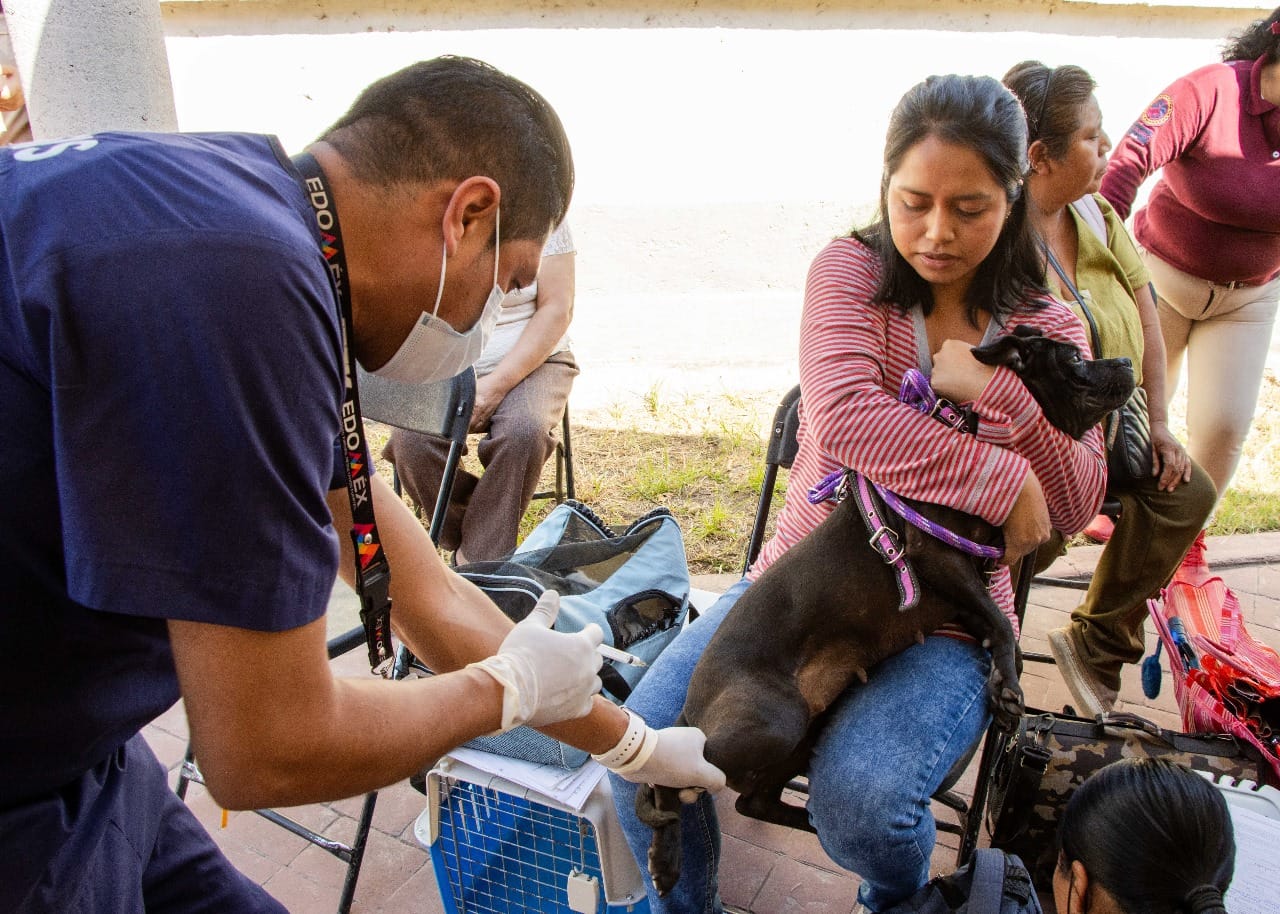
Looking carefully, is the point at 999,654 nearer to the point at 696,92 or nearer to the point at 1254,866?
the point at 1254,866

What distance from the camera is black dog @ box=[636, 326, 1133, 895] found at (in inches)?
85.7

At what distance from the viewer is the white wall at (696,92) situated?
19.6ft

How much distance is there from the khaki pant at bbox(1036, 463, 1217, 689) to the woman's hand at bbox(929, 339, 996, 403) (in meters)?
1.06

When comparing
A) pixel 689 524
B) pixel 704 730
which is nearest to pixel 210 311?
pixel 704 730

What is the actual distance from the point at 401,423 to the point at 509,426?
0.81 metres

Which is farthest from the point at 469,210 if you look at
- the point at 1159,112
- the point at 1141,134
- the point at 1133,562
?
the point at 1159,112

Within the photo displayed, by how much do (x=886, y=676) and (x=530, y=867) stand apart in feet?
3.09

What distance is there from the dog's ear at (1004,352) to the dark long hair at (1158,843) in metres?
0.89

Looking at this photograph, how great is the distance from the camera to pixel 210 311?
0.98 meters

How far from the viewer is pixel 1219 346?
4.01 m

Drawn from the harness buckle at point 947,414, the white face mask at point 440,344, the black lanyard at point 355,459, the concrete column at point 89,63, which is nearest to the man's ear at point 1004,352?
the harness buckle at point 947,414

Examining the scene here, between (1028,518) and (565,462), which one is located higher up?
(1028,518)

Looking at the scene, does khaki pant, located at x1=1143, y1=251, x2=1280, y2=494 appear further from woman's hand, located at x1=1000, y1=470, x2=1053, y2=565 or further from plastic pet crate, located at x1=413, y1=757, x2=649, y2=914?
plastic pet crate, located at x1=413, y1=757, x2=649, y2=914

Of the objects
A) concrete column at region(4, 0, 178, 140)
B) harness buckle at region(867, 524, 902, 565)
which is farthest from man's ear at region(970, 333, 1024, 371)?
concrete column at region(4, 0, 178, 140)
